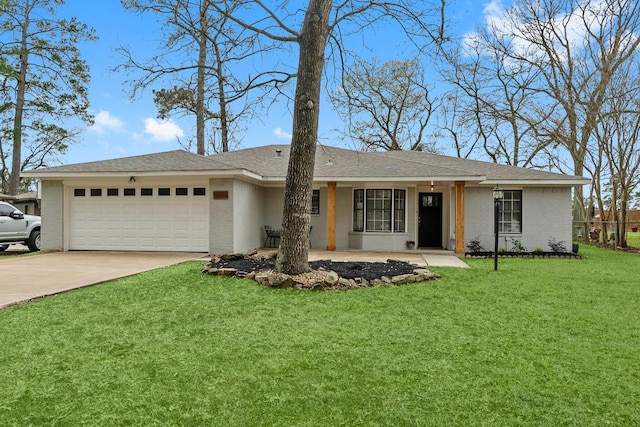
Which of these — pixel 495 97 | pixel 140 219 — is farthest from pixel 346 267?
pixel 495 97

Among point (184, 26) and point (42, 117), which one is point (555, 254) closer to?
point (184, 26)

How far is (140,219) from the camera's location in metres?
12.5

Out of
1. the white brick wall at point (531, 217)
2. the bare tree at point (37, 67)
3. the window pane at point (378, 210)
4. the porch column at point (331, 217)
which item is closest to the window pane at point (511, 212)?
the white brick wall at point (531, 217)

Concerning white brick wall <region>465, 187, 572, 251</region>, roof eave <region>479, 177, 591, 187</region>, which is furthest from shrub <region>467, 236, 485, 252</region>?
roof eave <region>479, 177, 591, 187</region>

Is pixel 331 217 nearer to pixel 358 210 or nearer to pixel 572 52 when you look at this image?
pixel 358 210

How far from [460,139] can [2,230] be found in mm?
25203

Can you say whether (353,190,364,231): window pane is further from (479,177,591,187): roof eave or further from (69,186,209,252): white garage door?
(69,186,209,252): white garage door

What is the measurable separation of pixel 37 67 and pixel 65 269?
62.0ft

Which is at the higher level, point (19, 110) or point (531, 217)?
point (19, 110)

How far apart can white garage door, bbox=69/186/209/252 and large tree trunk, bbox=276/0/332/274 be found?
209 inches

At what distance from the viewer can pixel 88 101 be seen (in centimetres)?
2464

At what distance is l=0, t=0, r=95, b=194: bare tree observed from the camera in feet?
71.1

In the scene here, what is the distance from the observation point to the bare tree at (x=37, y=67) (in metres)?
21.7

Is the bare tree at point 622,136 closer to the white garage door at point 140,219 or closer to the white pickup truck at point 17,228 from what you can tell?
the white garage door at point 140,219
